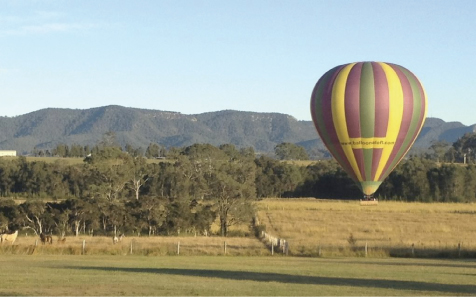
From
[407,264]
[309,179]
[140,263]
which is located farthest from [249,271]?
[309,179]

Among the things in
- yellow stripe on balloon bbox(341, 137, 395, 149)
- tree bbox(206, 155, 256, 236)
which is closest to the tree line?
tree bbox(206, 155, 256, 236)

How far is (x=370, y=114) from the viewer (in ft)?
194

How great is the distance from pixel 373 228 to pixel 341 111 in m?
10.5

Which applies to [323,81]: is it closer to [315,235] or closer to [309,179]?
[315,235]

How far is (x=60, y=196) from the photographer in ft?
368

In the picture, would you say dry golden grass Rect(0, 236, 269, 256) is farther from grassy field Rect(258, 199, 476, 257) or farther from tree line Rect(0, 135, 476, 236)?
tree line Rect(0, 135, 476, 236)

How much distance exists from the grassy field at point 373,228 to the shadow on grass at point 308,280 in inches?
474

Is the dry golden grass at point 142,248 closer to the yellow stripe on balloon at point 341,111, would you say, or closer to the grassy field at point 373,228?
the grassy field at point 373,228

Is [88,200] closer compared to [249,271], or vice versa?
[249,271]

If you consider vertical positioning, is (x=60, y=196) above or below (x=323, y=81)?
below

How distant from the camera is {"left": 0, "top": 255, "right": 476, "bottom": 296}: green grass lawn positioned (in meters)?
23.8

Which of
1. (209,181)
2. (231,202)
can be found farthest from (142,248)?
(209,181)

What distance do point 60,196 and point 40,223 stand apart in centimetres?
5608

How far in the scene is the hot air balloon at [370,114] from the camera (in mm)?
59125
